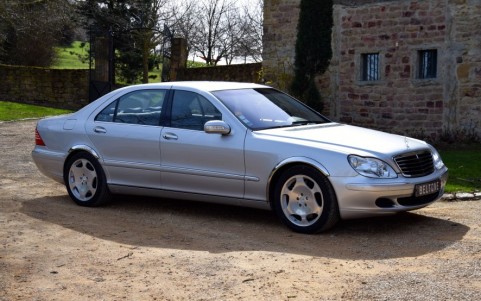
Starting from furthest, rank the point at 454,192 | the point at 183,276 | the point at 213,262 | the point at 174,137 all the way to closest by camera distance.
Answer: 1. the point at 454,192
2. the point at 174,137
3. the point at 213,262
4. the point at 183,276

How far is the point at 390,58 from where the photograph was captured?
1806cm

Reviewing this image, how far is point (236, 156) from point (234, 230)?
0.77m

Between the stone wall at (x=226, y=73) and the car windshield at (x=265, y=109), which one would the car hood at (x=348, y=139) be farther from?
the stone wall at (x=226, y=73)

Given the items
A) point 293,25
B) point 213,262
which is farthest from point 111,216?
point 293,25

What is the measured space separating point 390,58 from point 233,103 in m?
9.85

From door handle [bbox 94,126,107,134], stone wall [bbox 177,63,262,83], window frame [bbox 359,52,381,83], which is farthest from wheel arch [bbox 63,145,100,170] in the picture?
stone wall [bbox 177,63,262,83]

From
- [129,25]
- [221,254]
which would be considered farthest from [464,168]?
[129,25]

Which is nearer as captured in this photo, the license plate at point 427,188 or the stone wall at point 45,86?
the license plate at point 427,188

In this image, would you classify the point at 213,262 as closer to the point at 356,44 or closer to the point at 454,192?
the point at 454,192

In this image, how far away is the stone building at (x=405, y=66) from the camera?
55.0 feet

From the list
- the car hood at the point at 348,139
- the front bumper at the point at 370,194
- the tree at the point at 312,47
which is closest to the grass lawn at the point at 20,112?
the tree at the point at 312,47

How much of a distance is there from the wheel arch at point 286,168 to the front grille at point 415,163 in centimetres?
74

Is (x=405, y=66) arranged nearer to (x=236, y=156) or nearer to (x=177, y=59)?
(x=236, y=156)

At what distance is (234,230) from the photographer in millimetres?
8312
